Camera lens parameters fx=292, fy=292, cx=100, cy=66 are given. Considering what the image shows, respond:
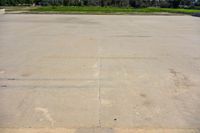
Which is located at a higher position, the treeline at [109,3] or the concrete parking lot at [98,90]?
the treeline at [109,3]

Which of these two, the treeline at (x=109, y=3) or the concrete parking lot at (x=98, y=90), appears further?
the treeline at (x=109, y=3)

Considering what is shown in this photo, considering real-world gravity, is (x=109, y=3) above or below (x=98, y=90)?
above

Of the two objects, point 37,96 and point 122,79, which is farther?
point 122,79

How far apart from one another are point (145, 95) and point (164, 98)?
Answer: 35cm

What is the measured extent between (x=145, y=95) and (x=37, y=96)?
196cm

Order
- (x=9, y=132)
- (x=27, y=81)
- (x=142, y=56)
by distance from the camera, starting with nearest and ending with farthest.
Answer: (x=9, y=132) < (x=27, y=81) < (x=142, y=56)

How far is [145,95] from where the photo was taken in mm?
5391

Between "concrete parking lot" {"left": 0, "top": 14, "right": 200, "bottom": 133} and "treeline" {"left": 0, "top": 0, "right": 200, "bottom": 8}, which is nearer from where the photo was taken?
"concrete parking lot" {"left": 0, "top": 14, "right": 200, "bottom": 133}

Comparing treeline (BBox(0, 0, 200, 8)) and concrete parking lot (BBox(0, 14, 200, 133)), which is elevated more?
treeline (BBox(0, 0, 200, 8))

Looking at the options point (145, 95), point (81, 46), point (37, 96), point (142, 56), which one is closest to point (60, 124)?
point (37, 96)

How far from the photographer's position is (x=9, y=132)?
382 centimetres

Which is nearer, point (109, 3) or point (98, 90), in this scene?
point (98, 90)

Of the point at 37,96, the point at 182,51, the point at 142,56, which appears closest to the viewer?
the point at 37,96

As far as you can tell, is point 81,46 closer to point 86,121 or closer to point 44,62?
point 44,62
